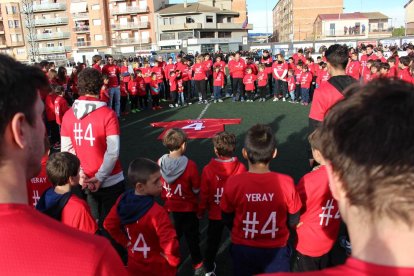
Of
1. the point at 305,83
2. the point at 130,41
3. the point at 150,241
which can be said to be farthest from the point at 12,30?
the point at 150,241

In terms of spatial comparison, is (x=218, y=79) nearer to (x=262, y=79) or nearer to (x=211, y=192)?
(x=262, y=79)

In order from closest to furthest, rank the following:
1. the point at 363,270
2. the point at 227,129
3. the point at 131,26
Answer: the point at 363,270 → the point at 227,129 → the point at 131,26

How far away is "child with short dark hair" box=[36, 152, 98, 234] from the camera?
2797 millimetres

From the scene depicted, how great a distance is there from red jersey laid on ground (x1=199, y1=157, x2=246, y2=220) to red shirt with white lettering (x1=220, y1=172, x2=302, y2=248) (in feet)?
2.35

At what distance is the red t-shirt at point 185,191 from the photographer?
13.1ft

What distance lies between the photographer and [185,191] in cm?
401

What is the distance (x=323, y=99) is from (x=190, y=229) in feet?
6.90

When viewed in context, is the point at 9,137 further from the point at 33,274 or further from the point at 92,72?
the point at 92,72

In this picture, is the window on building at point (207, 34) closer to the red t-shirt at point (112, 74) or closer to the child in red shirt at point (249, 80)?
the child in red shirt at point (249, 80)

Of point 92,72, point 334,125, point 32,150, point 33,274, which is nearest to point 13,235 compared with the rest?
point 33,274

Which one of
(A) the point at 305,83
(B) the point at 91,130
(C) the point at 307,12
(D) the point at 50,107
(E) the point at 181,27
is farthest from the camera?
(C) the point at 307,12

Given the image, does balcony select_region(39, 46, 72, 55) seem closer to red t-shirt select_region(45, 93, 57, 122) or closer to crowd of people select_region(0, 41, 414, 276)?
Answer: red t-shirt select_region(45, 93, 57, 122)

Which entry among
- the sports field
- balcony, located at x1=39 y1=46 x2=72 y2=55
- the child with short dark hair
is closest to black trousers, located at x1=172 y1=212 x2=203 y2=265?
the sports field

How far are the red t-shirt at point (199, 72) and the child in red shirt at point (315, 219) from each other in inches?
513
